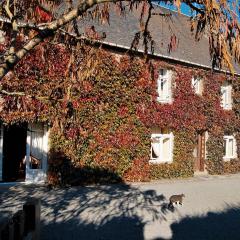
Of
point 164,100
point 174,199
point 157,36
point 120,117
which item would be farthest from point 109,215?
point 157,36

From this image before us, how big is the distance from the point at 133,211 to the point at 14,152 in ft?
23.6

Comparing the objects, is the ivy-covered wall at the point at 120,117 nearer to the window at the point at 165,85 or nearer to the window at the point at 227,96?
the window at the point at 165,85

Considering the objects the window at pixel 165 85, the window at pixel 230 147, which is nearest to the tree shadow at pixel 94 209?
the window at pixel 165 85

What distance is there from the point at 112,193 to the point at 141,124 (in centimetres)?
437

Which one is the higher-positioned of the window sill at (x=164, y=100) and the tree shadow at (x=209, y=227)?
the window sill at (x=164, y=100)

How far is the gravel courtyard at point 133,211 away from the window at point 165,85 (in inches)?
172

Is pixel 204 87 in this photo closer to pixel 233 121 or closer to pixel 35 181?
pixel 233 121

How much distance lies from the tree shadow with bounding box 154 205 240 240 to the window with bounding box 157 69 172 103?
28.5 ft

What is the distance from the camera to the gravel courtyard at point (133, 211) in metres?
8.74

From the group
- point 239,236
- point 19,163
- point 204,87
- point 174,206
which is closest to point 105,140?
point 19,163

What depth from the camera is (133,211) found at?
436 inches

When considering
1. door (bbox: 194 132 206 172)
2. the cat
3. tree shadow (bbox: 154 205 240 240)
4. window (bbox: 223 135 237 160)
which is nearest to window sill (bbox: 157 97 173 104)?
door (bbox: 194 132 206 172)

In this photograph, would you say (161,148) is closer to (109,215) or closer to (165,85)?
(165,85)

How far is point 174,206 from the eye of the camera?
39.1ft
